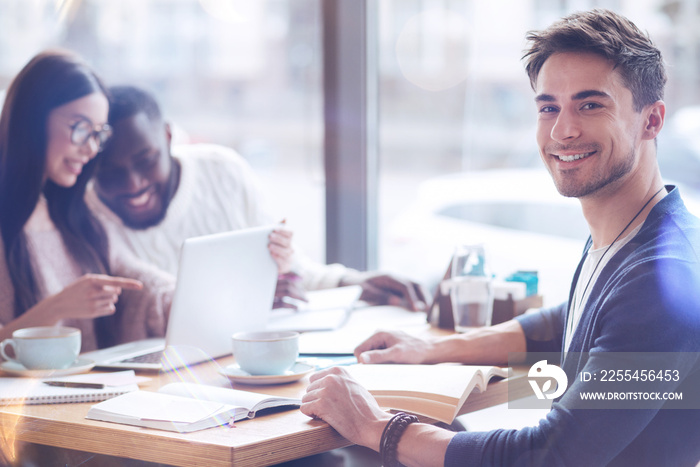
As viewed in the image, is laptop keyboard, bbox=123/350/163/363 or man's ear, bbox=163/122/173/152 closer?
laptop keyboard, bbox=123/350/163/363

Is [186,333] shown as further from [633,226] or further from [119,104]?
[119,104]

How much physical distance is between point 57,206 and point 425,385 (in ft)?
3.90

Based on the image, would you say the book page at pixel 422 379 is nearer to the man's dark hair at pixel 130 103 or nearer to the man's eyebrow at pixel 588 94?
the man's eyebrow at pixel 588 94

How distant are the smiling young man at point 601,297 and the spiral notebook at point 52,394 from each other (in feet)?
1.15

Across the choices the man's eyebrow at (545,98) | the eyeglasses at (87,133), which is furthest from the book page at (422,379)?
the eyeglasses at (87,133)

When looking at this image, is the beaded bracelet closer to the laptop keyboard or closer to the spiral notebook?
the spiral notebook

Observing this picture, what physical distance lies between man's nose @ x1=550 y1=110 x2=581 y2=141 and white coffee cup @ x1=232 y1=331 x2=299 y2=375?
23.2 inches

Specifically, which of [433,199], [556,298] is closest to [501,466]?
[556,298]

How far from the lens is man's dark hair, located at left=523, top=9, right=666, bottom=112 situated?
4.03 ft

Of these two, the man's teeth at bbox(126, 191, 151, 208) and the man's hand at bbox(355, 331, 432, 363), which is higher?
the man's teeth at bbox(126, 191, 151, 208)

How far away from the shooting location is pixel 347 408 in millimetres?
1116

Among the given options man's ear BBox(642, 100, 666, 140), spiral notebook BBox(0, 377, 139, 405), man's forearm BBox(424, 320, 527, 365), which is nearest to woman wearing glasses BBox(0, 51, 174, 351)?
spiral notebook BBox(0, 377, 139, 405)

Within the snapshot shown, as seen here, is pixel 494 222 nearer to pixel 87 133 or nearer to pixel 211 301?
pixel 87 133

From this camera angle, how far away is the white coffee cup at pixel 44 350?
4.40 ft
